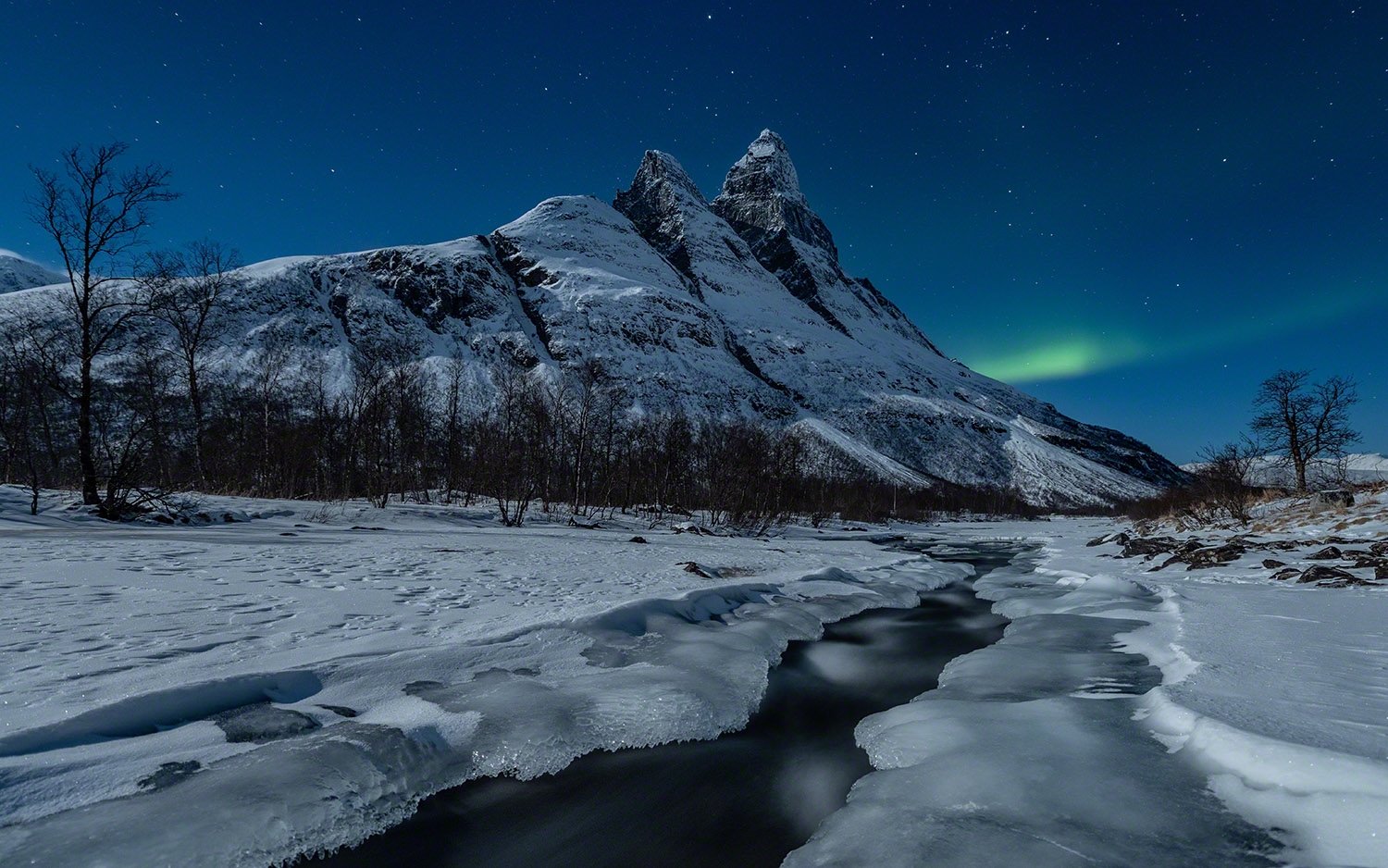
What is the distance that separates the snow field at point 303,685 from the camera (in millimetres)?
2656

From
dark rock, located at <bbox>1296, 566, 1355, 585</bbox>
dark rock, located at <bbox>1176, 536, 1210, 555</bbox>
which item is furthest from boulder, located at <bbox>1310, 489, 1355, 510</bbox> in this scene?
dark rock, located at <bbox>1296, 566, 1355, 585</bbox>

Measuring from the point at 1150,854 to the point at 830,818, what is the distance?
5.10 feet

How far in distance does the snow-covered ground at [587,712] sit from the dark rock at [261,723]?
19 mm

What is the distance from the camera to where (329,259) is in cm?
14288

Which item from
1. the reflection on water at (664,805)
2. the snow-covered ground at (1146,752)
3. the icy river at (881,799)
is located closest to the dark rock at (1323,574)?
the snow-covered ground at (1146,752)

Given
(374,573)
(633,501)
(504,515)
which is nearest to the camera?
(374,573)

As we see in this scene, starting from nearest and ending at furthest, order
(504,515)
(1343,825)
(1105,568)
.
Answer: (1343,825)
(1105,568)
(504,515)

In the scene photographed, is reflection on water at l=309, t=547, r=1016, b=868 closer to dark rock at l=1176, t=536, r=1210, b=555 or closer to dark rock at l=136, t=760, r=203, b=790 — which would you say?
dark rock at l=136, t=760, r=203, b=790

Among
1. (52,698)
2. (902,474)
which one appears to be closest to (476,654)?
(52,698)

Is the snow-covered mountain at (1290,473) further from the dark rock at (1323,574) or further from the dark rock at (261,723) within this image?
the dark rock at (261,723)

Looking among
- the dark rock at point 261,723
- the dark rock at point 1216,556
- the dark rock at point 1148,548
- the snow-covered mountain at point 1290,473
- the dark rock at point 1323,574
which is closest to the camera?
the dark rock at point 261,723

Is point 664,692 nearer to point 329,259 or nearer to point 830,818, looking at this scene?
point 830,818

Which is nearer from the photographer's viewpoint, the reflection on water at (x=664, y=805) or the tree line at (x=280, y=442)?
the reflection on water at (x=664, y=805)

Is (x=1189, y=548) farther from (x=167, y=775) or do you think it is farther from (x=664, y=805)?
(x=167, y=775)
